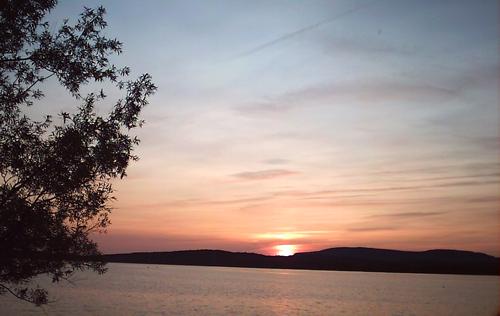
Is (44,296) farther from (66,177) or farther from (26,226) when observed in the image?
(66,177)

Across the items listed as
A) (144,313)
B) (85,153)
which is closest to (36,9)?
(85,153)

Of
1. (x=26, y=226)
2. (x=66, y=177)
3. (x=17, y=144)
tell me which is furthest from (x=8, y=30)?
(x=26, y=226)

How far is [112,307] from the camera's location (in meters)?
85.5

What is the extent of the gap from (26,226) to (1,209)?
879 mm

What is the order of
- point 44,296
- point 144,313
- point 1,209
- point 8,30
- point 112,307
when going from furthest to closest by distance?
point 112,307, point 144,313, point 44,296, point 8,30, point 1,209

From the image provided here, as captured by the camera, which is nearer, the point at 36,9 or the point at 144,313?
the point at 36,9

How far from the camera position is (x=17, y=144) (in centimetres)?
1531

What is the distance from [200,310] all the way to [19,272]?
75022 millimetres

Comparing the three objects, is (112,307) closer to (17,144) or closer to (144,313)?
(144,313)

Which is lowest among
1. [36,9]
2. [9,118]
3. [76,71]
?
[9,118]

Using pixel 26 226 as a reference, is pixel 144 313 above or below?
below

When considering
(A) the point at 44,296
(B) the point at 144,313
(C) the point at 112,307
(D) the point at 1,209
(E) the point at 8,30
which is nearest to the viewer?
(D) the point at 1,209

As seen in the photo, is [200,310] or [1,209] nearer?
[1,209]

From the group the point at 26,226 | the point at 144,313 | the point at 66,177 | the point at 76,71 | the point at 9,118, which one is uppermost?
the point at 76,71
